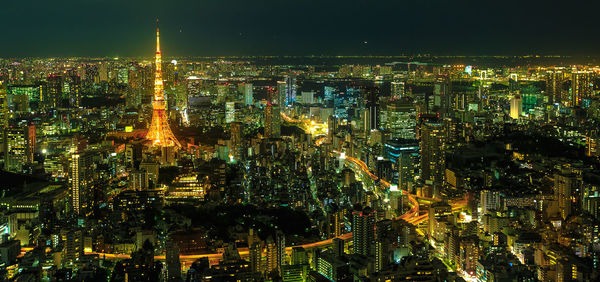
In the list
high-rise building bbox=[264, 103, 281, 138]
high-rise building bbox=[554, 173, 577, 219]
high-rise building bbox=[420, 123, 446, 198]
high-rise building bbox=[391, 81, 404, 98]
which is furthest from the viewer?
high-rise building bbox=[391, 81, 404, 98]

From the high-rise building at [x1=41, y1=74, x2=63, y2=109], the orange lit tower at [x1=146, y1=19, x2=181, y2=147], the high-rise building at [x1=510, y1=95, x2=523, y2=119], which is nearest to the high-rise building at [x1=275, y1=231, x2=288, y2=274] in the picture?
the orange lit tower at [x1=146, y1=19, x2=181, y2=147]

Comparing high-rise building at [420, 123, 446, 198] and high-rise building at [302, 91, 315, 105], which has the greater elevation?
high-rise building at [302, 91, 315, 105]

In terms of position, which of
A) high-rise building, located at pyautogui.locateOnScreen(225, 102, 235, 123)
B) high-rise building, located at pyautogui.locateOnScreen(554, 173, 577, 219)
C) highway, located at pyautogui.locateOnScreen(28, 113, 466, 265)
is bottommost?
highway, located at pyautogui.locateOnScreen(28, 113, 466, 265)

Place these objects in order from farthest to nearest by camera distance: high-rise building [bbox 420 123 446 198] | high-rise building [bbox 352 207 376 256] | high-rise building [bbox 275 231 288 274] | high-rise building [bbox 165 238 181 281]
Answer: high-rise building [bbox 420 123 446 198], high-rise building [bbox 352 207 376 256], high-rise building [bbox 275 231 288 274], high-rise building [bbox 165 238 181 281]

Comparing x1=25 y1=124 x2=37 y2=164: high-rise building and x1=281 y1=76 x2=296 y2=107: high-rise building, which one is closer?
x1=25 y1=124 x2=37 y2=164: high-rise building

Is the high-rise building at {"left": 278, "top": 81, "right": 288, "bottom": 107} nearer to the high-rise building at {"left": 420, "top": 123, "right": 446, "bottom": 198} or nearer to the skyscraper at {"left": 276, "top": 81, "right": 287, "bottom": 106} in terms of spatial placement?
the skyscraper at {"left": 276, "top": 81, "right": 287, "bottom": 106}

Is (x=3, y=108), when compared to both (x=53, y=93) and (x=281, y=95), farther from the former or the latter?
(x=281, y=95)

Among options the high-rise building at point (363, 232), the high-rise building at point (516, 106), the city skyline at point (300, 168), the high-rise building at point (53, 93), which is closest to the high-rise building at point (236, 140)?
the city skyline at point (300, 168)

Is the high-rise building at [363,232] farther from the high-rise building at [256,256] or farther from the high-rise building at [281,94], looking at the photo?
the high-rise building at [281,94]
